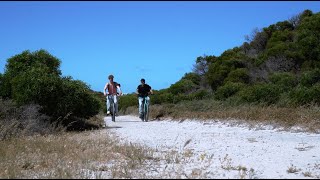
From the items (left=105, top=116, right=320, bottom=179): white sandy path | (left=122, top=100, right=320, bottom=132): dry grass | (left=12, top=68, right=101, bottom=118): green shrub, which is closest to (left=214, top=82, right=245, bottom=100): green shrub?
(left=122, top=100, right=320, bottom=132): dry grass

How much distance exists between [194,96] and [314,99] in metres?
13.6

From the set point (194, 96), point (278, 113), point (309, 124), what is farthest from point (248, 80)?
point (309, 124)

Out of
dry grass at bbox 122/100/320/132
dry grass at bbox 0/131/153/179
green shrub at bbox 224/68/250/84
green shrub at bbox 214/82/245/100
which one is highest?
green shrub at bbox 224/68/250/84

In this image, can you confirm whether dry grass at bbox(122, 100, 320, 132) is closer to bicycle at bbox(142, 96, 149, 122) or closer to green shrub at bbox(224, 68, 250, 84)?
bicycle at bbox(142, 96, 149, 122)

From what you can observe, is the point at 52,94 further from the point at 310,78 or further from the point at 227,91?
the point at 227,91

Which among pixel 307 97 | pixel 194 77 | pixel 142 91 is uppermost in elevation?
pixel 194 77

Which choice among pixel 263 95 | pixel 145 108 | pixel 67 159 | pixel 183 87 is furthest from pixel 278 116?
pixel 183 87

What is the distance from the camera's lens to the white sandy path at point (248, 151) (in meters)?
6.13

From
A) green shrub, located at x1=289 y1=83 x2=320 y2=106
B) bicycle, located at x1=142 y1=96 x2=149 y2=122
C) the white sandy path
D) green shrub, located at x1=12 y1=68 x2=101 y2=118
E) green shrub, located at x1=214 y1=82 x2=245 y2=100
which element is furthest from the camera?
green shrub, located at x1=214 y1=82 x2=245 y2=100

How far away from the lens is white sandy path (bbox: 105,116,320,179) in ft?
20.1

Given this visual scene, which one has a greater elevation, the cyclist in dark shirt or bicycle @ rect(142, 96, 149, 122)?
the cyclist in dark shirt

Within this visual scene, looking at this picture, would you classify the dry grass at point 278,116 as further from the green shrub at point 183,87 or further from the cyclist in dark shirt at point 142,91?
the green shrub at point 183,87

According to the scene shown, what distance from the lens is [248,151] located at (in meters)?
8.02

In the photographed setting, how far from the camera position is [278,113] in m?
13.1
